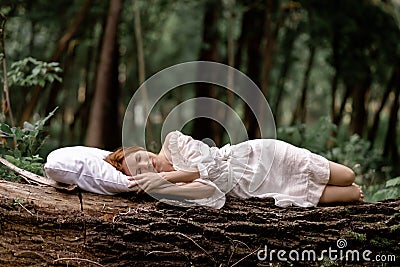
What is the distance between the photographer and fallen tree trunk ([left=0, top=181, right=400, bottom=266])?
3.07m

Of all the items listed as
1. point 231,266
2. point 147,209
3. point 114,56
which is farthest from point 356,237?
point 114,56

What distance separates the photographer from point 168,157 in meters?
3.75

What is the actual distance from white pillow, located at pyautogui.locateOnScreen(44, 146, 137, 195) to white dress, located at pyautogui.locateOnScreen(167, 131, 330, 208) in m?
0.40

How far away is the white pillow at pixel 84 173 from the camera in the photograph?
3.39 meters

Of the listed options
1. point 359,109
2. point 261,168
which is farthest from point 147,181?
point 359,109

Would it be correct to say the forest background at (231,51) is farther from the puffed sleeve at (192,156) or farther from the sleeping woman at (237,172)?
the puffed sleeve at (192,156)

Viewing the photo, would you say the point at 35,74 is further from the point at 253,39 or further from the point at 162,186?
the point at 253,39

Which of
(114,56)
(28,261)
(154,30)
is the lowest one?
(28,261)

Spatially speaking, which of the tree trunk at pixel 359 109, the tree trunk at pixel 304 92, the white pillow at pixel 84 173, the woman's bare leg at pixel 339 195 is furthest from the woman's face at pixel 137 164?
the tree trunk at pixel 359 109

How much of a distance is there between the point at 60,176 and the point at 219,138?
666cm

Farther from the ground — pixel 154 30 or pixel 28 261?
pixel 154 30

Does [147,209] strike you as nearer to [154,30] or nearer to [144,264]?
[144,264]

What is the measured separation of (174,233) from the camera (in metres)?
3.17

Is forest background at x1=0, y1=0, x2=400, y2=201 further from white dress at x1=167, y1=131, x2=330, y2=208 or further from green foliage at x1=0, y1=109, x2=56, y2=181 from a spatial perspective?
white dress at x1=167, y1=131, x2=330, y2=208
